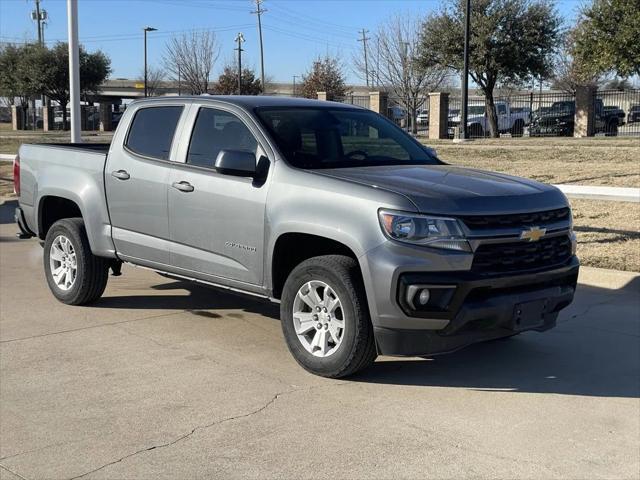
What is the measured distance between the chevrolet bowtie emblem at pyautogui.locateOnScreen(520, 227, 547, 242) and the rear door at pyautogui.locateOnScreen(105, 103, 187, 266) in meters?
2.90

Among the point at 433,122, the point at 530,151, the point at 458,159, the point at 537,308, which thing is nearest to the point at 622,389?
the point at 537,308

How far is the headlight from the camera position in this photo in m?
4.67

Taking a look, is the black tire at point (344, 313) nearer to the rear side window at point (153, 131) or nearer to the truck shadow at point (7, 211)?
the rear side window at point (153, 131)

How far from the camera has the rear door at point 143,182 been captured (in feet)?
20.6

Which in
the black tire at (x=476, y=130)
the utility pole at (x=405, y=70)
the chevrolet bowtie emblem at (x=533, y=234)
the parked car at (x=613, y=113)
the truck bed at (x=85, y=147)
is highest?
the utility pole at (x=405, y=70)

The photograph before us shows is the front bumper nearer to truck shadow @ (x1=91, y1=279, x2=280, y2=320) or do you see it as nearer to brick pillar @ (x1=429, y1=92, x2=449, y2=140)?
truck shadow @ (x1=91, y1=279, x2=280, y2=320)

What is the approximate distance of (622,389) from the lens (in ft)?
17.2

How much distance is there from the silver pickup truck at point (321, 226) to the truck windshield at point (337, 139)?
0.02 meters

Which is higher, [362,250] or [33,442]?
[362,250]

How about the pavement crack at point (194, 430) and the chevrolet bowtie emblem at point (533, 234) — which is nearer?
the pavement crack at point (194, 430)

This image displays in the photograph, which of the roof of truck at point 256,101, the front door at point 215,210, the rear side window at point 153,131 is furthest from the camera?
the rear side window at point 153,131

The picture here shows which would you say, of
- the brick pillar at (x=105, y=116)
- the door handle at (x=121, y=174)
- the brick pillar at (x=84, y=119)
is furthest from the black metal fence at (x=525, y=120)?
the brick pillar at (x=84, y=119)

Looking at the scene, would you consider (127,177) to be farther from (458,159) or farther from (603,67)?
(603,67)

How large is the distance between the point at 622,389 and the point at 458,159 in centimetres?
1504
